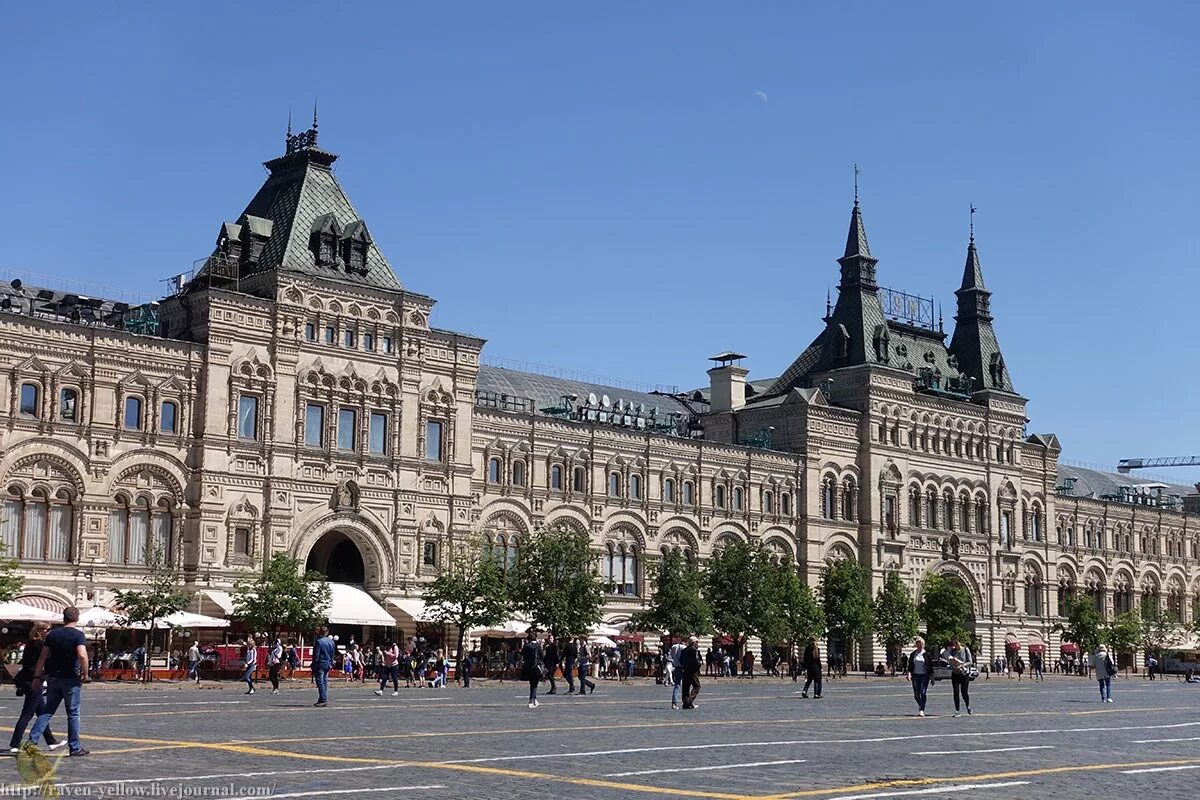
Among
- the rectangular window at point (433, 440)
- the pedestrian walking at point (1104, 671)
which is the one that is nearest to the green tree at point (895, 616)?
the rectangular window at point (433, 440)

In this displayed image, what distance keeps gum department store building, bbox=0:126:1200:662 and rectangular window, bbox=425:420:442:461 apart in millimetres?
97

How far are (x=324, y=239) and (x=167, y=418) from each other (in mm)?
11776

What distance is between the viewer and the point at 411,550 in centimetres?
7425

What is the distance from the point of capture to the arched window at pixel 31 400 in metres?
63.2

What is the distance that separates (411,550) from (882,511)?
122ft

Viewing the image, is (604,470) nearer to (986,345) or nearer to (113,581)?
(113,581)

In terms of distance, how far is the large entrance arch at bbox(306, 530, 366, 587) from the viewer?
7344 cm

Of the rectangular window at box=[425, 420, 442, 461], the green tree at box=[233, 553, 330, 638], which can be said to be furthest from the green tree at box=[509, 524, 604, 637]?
the green tree at box=[233, 553, 330, 638]

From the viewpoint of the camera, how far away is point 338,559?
244ft

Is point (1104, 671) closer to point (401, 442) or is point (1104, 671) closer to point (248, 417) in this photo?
point (401, 442)

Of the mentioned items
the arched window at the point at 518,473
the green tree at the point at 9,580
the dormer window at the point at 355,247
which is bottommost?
the green tree at the point at 9,580

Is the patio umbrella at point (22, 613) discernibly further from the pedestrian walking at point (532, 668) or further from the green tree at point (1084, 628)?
the green tree at point (1084, 628)

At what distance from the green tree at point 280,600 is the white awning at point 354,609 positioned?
7.59ft

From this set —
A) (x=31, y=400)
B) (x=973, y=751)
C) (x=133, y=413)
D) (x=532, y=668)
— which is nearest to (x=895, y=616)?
(x=133, y=413)
